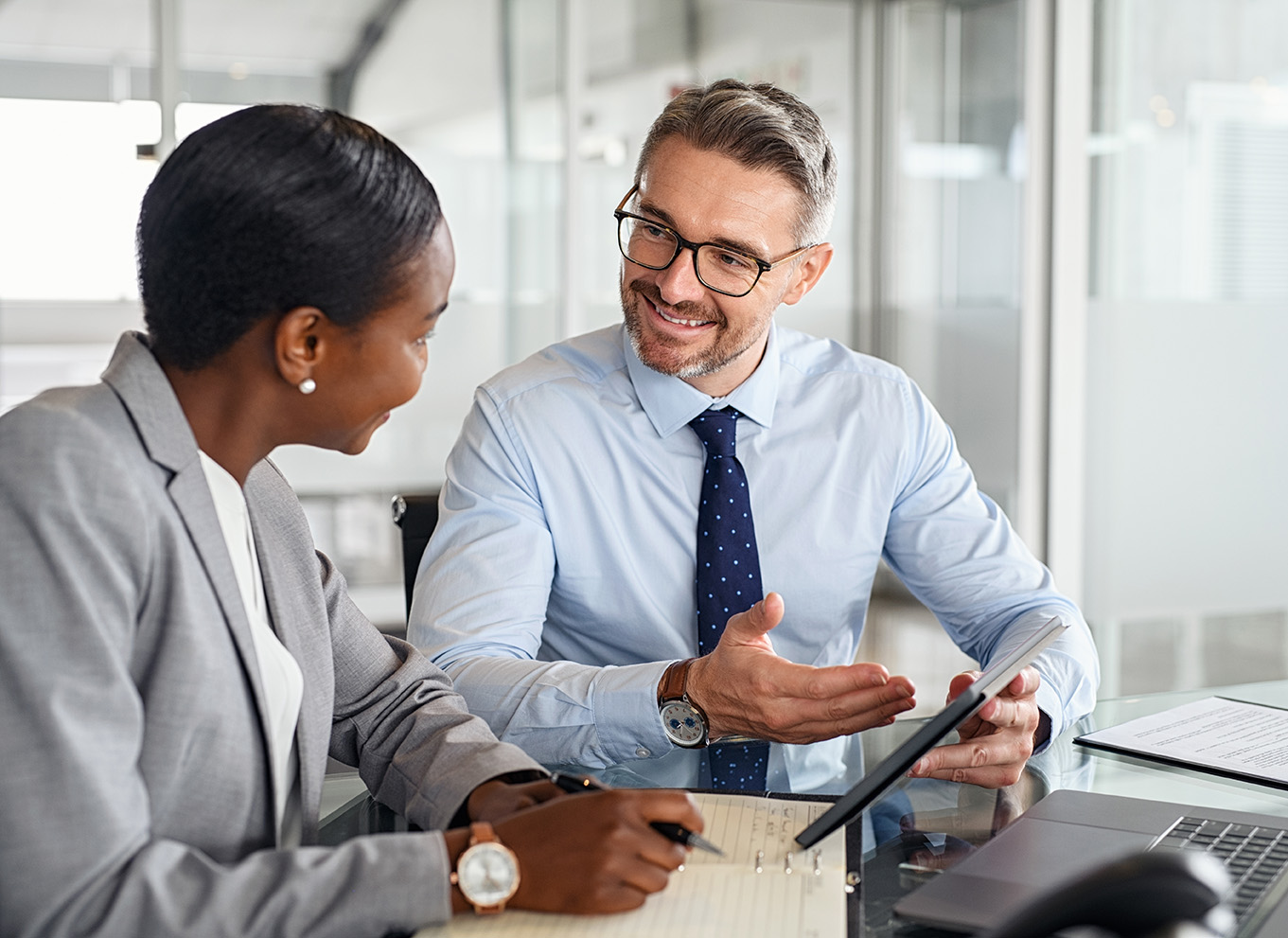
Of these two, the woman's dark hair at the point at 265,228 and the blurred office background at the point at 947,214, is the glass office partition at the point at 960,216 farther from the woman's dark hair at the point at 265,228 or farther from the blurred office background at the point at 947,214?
the woman's dark hair at the point at 265,228

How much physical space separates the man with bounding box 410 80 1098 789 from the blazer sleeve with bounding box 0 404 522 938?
2.33 feet

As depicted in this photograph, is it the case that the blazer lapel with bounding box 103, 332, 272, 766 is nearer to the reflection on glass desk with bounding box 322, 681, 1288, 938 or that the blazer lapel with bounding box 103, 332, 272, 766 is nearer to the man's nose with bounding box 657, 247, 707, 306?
the reflection on glass desk with bounding box 322, 681, 1288, 938

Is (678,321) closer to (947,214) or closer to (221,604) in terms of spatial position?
(221,604)

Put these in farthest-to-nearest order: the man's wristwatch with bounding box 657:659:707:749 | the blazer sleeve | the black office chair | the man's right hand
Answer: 1. the black office chair
2. the man's wristwatch with bounding box 657:659:707:749
3. the man's right hand
4. the blazer sleeve

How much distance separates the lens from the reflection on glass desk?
105 centimetres

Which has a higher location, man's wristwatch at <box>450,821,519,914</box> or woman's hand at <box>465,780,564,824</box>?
man's wristwatch at <box>450,821,519,914</box>

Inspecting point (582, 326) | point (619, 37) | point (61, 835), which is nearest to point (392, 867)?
point (61, 835)

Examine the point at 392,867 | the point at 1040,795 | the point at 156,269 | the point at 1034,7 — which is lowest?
the point at 1040,795

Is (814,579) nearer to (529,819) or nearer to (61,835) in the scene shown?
(529,819)

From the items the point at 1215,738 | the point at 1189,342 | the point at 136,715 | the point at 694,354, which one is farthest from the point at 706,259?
the point at 1189,342

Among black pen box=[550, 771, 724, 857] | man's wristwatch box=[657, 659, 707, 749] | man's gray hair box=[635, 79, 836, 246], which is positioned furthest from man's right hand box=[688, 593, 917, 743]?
man's gray hair box=[635, 79, 836, 246]

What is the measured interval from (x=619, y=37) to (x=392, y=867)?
411 centimetres

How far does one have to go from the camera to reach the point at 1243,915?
980 millimetres

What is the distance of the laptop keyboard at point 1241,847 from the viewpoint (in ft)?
3.37
